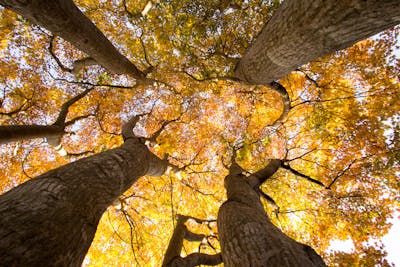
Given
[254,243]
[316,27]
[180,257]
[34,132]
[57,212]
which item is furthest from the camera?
[34,132]

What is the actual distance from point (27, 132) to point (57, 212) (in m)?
5.65

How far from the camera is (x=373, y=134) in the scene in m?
8.59

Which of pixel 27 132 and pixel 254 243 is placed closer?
pixel 254 243

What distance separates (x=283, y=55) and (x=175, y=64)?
6.13 meters

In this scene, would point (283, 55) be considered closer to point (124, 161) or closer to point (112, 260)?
point (124, 161)

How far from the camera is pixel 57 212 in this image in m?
2.13

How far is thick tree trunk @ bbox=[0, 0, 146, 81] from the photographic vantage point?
3.10 m

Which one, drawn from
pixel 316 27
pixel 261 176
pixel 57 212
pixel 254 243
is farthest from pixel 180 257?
pixel 316 27

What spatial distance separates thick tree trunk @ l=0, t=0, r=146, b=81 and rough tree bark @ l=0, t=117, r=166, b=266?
2.69 m

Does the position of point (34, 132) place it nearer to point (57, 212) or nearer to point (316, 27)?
point (57, 212)

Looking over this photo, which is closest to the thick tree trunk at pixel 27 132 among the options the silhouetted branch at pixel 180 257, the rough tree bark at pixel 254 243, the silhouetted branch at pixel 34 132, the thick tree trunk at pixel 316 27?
the silhouetted branch at pixel 34 132

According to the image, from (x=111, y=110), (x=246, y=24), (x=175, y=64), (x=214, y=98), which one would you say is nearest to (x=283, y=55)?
(x=246, y=24)

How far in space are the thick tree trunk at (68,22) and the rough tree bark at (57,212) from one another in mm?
2685

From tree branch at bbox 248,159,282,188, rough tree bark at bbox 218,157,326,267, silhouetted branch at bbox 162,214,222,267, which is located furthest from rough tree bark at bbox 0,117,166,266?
tree branch at bbox 248,159,282,188
